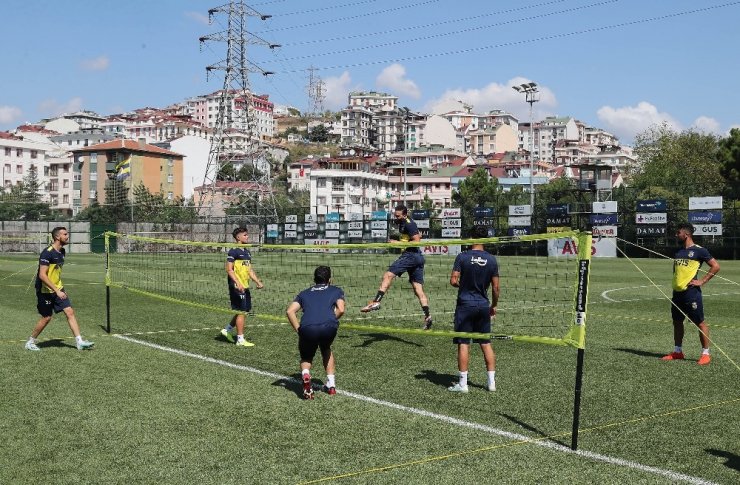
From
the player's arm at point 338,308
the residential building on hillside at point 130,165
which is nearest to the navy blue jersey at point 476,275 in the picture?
the player's arm at point 338,308

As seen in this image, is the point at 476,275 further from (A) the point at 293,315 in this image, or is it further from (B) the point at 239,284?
(B) the point at 239,284

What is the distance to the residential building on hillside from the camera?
128875 mm

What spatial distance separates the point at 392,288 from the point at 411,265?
1079cm

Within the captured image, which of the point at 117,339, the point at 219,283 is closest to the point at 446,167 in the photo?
the point at 219,283

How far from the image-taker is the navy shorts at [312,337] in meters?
9.23

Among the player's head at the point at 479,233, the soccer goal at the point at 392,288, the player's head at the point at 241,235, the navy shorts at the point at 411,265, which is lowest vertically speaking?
the soccer goal at the point at 392,288

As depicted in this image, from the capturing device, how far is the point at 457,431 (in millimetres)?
7746

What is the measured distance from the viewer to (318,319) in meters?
9.25

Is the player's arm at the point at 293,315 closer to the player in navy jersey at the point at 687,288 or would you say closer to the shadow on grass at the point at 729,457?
the shadow on grass at the point at 729,457

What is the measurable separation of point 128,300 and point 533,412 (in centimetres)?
1568

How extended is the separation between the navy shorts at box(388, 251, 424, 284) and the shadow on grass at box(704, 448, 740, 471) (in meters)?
8.65

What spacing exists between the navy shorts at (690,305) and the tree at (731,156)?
69893mm

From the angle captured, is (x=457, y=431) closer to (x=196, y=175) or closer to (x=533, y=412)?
(x=533, y=412)

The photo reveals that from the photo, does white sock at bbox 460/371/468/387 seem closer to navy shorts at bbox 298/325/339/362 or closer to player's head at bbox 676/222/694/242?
navy shorts at bbox 298/325/339/362
